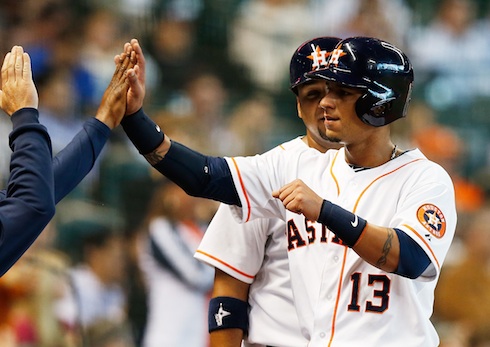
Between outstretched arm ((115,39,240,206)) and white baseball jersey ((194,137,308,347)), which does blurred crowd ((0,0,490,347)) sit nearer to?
white baseball jersey ((194,137,308,347))

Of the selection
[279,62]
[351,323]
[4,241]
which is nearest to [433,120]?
[279,62]

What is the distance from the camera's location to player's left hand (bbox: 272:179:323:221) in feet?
7.70

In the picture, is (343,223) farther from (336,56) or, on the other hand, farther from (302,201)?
(336,56)

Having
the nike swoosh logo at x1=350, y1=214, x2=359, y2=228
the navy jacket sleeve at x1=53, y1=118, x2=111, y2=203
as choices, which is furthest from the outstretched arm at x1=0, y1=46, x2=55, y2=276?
the nike swoosh logo at x1=350, y1=214, x2=359, y2=228

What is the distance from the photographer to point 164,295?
17.5ft

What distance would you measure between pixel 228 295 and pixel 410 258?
807 millimetres

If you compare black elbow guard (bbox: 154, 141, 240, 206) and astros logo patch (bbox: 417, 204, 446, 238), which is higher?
black elbow guard (bbox: 154, 141, 240, 206)

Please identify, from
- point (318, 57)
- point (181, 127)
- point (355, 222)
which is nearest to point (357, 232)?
point (355, 222)

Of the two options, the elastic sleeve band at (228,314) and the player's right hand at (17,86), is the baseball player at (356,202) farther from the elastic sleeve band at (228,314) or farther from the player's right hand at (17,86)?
the player's right hand at (17,86)

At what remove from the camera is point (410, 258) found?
239 cm

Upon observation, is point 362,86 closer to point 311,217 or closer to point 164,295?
point 311,217

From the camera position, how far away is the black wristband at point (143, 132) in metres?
Result: 2.63

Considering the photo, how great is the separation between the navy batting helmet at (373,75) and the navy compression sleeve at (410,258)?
0.37 meters

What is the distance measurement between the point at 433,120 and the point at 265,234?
3084mm
